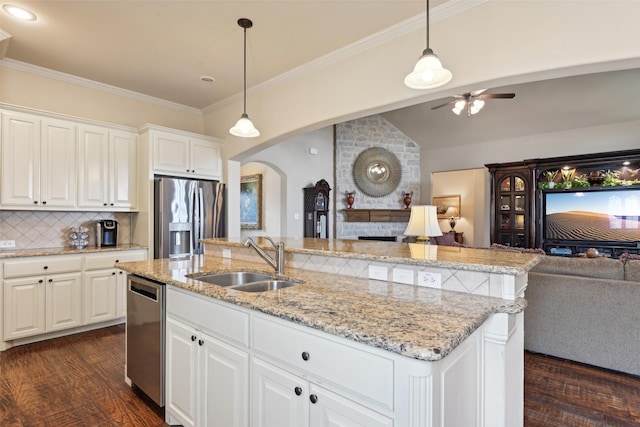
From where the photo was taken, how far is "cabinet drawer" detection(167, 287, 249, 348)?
1569mm

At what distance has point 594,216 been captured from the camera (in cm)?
580

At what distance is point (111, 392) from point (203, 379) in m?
1.17

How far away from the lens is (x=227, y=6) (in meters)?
2.60

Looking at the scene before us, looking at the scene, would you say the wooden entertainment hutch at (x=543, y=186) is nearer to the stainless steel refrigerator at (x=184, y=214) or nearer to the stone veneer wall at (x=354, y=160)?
the stone veneer wall at (x=354, y=160)

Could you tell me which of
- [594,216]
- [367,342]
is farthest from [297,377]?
[594,216]

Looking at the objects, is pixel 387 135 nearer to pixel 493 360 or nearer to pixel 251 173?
pixel 251 173

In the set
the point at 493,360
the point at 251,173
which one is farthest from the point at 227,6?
the point at 251,173

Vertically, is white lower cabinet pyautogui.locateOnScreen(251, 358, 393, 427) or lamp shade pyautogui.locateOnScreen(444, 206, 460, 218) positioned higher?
lamp shade pyautogui.locateOnScreen(444, 206, 460, 218)

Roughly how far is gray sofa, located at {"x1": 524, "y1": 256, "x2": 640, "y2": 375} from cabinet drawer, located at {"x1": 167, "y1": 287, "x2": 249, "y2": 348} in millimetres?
2796

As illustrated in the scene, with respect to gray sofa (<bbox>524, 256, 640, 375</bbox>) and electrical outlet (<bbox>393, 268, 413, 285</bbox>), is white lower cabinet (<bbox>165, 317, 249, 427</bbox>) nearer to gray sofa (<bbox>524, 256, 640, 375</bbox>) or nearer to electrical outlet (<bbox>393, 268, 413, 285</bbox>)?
electrical outlet (<bbox>393, 268, 413, 285</bbox>)

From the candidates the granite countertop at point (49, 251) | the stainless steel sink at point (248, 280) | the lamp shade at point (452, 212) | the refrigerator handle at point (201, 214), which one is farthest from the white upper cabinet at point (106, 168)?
the lamp shade at point (452, 212)

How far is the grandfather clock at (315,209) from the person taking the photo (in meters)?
6.29

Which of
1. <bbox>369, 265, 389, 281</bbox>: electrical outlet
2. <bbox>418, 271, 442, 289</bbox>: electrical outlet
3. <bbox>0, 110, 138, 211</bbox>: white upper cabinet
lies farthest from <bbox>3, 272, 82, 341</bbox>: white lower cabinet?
<bbox>418, 271, 442, 289</bbox>: electrical outlet

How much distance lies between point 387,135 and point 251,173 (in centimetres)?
320
